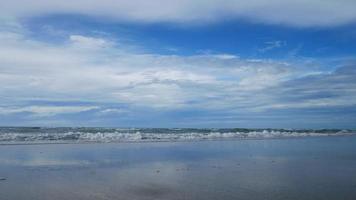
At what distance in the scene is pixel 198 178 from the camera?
643 inches

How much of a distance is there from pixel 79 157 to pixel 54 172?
6.06 meters

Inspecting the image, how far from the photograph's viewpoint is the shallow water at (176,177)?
13.4 m

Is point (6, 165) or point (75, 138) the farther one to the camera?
point (75, 138)

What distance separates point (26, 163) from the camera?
21500mm

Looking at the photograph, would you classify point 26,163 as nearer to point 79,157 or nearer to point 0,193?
point 79,157

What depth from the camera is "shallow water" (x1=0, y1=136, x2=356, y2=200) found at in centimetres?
1338

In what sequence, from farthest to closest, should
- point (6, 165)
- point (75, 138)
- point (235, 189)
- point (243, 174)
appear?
1. point (75, 138)
2. point (6, 165)
3. point (243, 174)
4. point (235, 189)

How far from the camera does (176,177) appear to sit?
16.9 metres

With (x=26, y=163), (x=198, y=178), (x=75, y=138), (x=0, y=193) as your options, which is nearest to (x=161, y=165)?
(x=198, y=178)

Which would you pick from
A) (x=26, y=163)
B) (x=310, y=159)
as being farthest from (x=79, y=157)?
(x=310, y=159)

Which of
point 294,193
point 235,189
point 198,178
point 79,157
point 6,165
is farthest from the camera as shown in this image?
point 79,157

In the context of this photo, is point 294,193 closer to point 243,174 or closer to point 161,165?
point 243,174

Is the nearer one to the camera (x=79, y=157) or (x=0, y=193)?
(x=0, y=193)

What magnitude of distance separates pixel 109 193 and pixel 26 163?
Answer: 31.2ft
